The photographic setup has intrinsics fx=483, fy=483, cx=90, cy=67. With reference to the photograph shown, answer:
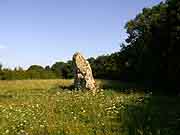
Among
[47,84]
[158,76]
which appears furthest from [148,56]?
[47,84]

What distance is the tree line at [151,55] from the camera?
40.8 metres

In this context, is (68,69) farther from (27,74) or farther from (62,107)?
(62,107)

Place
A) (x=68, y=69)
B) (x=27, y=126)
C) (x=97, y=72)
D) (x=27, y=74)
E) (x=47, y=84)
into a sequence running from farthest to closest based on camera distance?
(x=68, y=69), (x=97, y=72), (x=27, y=74), (x=47, y=84), (x=27, y=126)

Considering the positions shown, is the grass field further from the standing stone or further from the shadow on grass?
the standing stone

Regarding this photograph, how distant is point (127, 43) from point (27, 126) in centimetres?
6011

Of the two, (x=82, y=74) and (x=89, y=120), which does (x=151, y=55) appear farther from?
(x=89, y=120)

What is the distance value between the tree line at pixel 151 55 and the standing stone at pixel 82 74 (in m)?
7.47

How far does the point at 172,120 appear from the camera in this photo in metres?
16.5

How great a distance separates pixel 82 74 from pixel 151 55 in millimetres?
13153

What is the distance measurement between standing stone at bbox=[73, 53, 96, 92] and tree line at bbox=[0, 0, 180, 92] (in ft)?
24.5

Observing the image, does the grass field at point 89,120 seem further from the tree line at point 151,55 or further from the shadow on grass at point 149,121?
the tree line at point 151,55

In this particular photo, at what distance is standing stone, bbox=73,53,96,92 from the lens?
35438mm

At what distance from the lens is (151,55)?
4772 cm

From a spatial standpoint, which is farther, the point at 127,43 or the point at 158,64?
the point at 127,43
